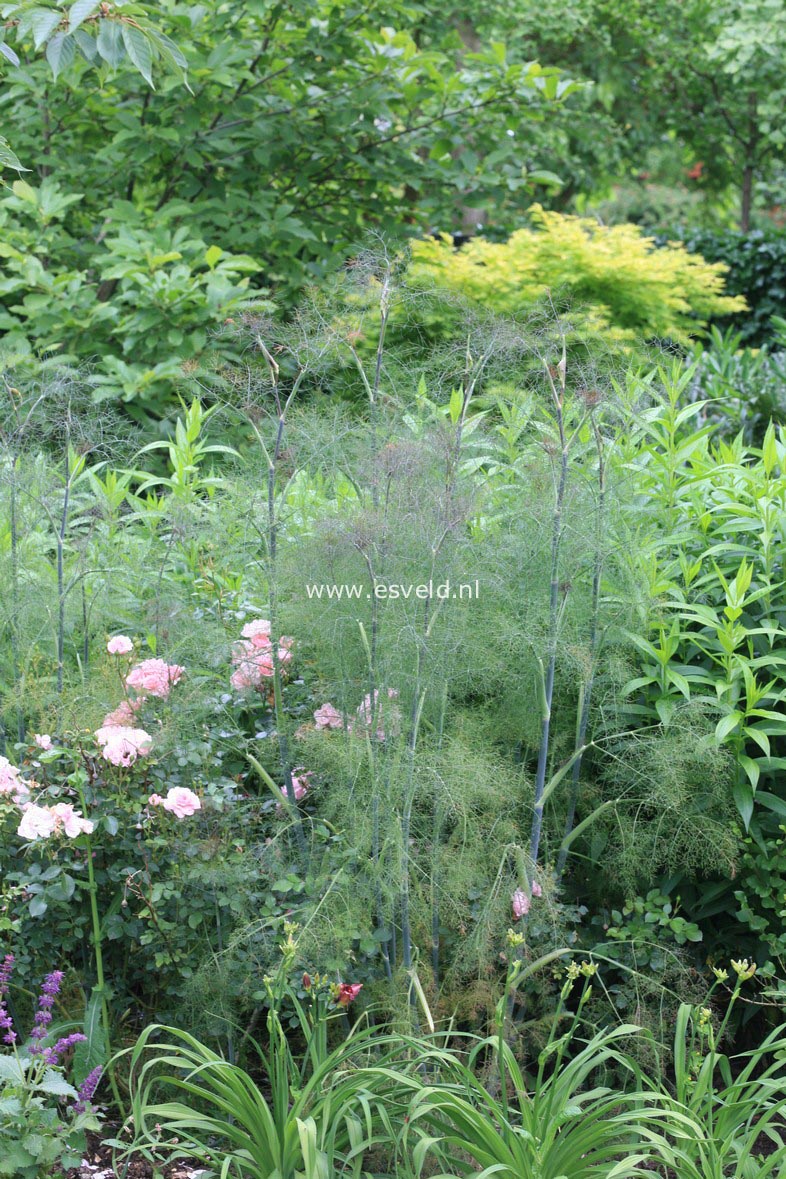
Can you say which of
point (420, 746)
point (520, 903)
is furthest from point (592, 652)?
point (520, 903)

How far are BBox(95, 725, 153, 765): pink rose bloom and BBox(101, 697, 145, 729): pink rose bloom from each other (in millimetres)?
97

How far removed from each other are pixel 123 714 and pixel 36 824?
393 millimetres

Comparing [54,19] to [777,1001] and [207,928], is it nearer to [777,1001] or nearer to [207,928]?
[207,928]

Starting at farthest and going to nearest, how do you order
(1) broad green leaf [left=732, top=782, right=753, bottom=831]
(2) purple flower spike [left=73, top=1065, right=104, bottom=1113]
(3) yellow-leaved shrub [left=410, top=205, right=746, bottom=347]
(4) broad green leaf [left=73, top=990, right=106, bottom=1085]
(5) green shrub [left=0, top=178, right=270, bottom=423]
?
(3) yellow-leaved shrub [left=410, top=205, right=746, bottom=347], (5) green shrub [left=0, top=178, right=270, bottom=423], (1) broad green leaf [left=732, top=782, right=753, bottom=831], (4) broad green leaf [left=73, top=990, right=106, bottom=1085], (2) purple flower spike [left=73, top=1065, right=104, bottom=1113]

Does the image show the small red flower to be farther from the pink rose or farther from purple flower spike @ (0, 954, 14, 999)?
the pink rose

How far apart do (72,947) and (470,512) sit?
1.46 metres

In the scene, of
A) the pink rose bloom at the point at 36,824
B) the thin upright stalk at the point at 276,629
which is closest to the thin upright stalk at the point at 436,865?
the thin upright stalk at the point at 276,629

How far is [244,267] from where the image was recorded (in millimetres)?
5184

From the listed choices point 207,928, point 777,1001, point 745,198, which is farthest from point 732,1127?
point 745,198

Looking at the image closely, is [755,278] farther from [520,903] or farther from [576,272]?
[520,903]

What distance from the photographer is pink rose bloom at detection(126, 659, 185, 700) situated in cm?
296

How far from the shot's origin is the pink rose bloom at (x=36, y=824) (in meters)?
2.67

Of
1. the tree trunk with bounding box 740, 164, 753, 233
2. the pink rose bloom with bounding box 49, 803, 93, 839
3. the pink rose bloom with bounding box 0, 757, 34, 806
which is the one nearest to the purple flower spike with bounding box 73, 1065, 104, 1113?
the pink rose bloom with bounding box 49, 803, 93, 839

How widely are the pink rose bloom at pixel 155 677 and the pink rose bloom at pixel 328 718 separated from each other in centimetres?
Answer: 38
